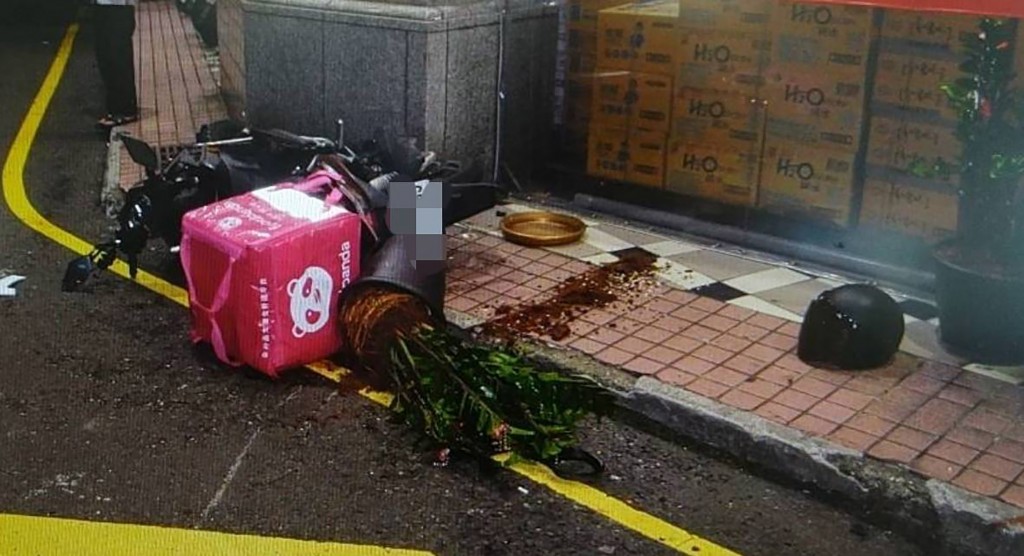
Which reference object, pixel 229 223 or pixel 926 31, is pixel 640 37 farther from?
pixel 229 223


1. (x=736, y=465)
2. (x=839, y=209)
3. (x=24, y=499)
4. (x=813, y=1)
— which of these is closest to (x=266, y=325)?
(x=24, y=499)

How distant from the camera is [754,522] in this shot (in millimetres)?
4305

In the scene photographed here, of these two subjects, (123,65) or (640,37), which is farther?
(123,65)

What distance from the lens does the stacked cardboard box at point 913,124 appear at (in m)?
6.23

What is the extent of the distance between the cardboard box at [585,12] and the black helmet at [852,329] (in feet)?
10.7

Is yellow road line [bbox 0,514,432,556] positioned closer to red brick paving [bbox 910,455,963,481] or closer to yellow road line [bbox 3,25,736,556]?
yellow road line [bbox 3,25,736,556]

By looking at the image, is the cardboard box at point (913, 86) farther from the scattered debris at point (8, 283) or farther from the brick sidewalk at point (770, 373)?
the scattered debris at point (8, 283)

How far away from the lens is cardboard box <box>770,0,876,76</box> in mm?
6504

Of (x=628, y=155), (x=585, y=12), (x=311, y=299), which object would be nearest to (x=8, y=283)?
(x=311, y=299)

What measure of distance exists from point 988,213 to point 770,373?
4.25 feet

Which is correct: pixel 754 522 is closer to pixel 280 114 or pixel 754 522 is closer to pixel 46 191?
pixel 280 114

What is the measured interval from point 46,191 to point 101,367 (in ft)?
11.1

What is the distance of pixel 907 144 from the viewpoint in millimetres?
6445

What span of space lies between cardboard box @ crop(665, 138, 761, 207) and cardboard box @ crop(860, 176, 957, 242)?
752 millimetres
